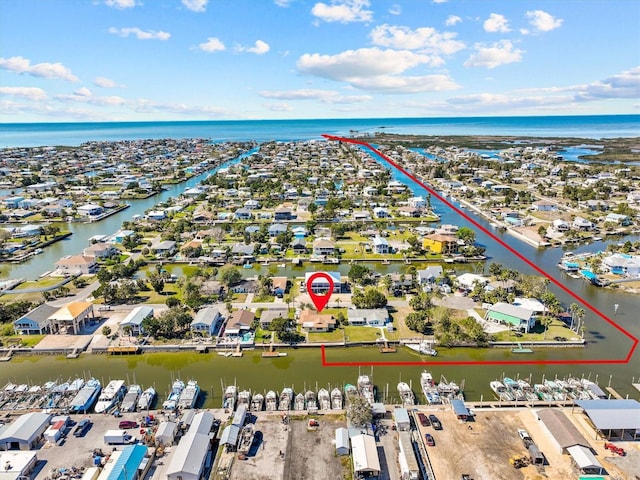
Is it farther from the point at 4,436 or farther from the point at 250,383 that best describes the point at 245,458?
the point at 4,436

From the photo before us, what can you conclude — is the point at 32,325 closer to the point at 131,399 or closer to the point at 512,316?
the point at 131,399

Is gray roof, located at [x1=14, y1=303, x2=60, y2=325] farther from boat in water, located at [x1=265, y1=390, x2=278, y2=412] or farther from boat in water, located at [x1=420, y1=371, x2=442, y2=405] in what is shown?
boat in water, located at [x1=420, y1=371, x2=442, y2=405]

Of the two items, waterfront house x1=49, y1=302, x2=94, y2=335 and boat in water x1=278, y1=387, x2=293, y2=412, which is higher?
waterfront house x1=49, y1=302, x2=94, y2=335

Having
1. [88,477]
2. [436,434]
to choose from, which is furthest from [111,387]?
[436,434]

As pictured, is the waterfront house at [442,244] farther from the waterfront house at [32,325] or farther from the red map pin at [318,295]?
the waterfront house at [32,325]

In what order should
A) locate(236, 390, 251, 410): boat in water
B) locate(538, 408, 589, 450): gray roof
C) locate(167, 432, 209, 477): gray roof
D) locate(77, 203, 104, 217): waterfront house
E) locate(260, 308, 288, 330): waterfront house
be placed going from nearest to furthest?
1. locate(167, 432, 209, 477): gray roof
2. locate(538, 408, 589, 450): gray roof
3. locate(236, 390, 251, 410): boat in water
4. locate(260, 308, 288, 330): waterfront house
5. locate(77, 203, 104, 217): waterfront house

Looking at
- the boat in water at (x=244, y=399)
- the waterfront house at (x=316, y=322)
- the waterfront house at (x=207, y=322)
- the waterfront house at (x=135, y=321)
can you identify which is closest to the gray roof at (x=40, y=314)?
the waterfront house at (x=135, y=321)

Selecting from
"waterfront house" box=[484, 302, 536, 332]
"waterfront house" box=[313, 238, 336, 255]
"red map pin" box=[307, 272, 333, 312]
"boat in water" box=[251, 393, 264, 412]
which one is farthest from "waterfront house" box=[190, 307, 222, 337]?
"waterfront house" box=[484, 302, 536, 332]
